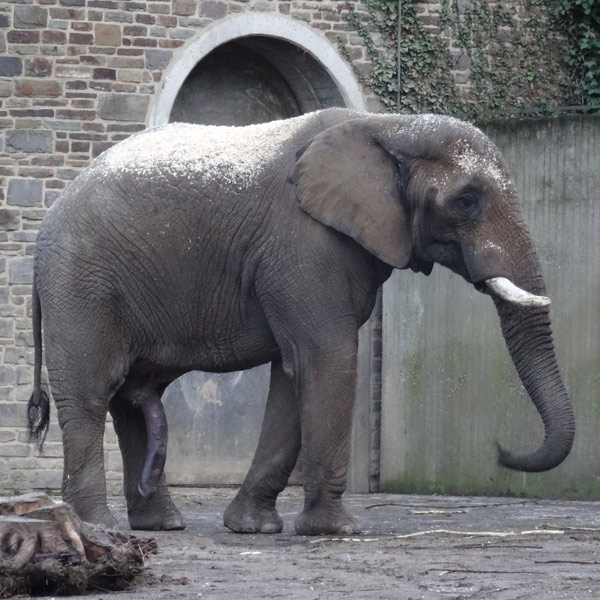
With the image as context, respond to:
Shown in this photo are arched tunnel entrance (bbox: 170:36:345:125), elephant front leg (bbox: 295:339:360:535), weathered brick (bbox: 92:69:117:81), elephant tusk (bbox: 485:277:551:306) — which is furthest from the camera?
arched tunnel entrance (bbox: 170:36:345:125)

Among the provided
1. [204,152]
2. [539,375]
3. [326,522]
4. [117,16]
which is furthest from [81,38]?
[539,375]

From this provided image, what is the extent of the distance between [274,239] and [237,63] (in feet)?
19.9

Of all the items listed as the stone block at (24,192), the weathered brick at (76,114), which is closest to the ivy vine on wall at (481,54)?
the weathered brick at (76,114)

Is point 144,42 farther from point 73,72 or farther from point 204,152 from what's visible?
point 204,152

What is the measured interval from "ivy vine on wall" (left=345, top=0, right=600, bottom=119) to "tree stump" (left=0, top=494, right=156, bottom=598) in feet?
27.0

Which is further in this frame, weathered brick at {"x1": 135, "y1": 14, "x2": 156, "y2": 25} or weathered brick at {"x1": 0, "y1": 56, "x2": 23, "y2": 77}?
weathered brick at {"x1": 135, "y1": 14, "x2": 156, "y2": 25}

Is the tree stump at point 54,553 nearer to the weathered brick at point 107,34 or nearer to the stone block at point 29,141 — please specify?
the stone block at point 29,141

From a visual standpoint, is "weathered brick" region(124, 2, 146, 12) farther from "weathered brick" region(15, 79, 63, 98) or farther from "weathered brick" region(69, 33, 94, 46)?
"weathered brick" region(15, 79, 63, 98)

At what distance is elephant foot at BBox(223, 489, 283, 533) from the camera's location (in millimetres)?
10148

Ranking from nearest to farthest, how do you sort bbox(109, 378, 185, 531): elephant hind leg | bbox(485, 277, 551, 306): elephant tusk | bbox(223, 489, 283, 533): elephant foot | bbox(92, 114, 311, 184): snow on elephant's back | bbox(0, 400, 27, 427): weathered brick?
bbox(485, 277, 551, 306): elephant tusk
bbox(92, 114, 311, 184): snow on elephant's back
bbox(223, 489, 283, 533): elephant foot
bbox(109, 378, 185, 531): elephant hind leg
bbox(0, 400, 27, 427): weathered brick

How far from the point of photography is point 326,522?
380 inches

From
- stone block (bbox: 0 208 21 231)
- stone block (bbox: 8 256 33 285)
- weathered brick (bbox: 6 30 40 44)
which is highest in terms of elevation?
weathered brick (bbox: 6 30 40 44)

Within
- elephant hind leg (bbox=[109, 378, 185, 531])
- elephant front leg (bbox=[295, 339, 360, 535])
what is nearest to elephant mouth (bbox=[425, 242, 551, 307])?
elephant front leg (bbox=[295, 339, 360, 535])

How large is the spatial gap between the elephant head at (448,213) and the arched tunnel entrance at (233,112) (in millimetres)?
5040
